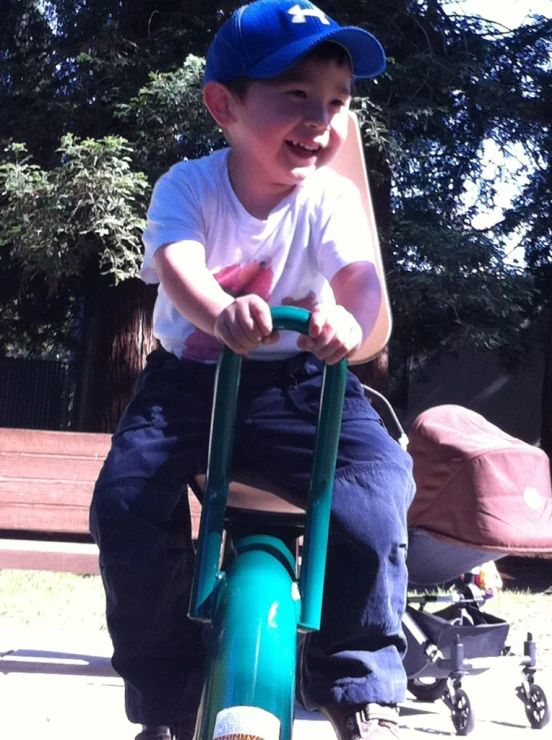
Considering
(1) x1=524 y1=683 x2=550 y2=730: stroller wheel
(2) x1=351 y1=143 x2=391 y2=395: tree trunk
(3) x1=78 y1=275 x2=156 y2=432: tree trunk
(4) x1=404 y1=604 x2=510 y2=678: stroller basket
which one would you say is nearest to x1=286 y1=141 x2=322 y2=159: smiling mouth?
(4) x1=404 y1=604 x2=510 y2=678: stroller basket

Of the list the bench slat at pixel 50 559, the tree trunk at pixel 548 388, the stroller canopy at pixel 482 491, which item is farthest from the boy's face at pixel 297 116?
the tree trunk at pixel 548 388

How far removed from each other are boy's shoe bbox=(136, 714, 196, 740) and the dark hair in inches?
47.0

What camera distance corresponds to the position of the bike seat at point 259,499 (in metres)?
1.68

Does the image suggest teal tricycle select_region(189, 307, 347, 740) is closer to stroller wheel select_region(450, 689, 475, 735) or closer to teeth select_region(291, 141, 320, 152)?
teeth select_region(291, 141, 320, 152)

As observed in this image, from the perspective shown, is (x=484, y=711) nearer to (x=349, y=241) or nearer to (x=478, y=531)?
(x=478, y=531)

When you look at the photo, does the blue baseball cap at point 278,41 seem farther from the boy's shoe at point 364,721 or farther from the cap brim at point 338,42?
the boy's shoe at point 364,721

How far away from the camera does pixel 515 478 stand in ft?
13.3

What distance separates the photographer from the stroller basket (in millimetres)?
3883

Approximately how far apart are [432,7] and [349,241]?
8.91 m

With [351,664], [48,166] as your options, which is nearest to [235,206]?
[351,664]

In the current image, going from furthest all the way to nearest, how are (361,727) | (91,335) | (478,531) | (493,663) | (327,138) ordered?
(91,335), (493,663), (478,531), (327,138), (361,727)

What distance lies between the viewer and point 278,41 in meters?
1.84

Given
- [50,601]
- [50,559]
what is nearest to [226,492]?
[50,559]

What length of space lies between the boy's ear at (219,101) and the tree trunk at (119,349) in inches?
313
